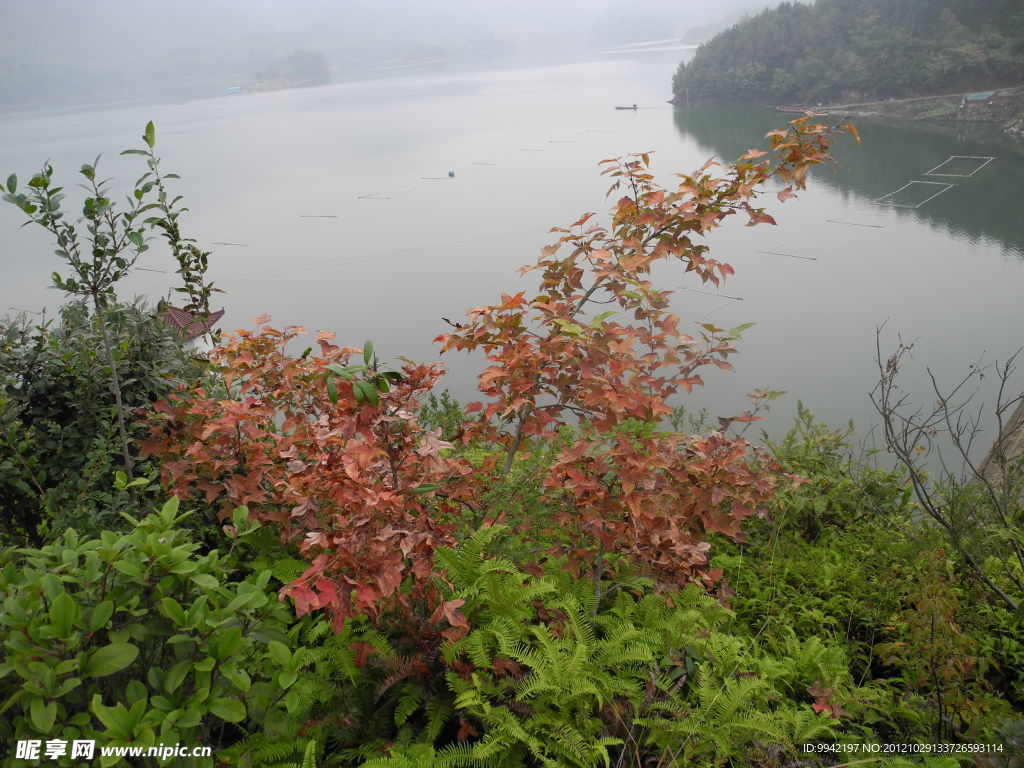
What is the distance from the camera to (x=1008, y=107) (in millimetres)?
13977

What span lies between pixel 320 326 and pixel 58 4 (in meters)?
33.7

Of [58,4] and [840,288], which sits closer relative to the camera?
[840,288]

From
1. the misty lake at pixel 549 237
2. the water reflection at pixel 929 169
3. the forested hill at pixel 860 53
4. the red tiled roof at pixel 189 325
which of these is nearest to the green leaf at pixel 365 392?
the red tiled roof at pixel 189 325

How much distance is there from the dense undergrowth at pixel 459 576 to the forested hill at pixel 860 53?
1808 centimetres

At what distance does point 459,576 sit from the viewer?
1.68 meters

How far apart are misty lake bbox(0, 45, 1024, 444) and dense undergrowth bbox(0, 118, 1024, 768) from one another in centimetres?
279

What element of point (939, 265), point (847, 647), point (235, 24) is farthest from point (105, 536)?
point (235, 24)

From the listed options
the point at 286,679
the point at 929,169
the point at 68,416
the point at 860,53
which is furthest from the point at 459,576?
the point at 860,53

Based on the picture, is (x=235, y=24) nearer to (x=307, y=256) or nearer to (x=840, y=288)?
(x=307, y=256)

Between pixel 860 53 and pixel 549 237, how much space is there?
47.4 feet

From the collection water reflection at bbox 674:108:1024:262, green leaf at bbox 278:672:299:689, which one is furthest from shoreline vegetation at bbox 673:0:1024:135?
green leaf at bbox 278:672:299:689

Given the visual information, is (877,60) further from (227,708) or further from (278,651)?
(227,708)

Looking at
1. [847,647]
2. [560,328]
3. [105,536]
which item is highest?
[560,328]

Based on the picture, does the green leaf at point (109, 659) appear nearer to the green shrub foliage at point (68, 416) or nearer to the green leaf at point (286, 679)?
the green leaf at point (286, 679)
